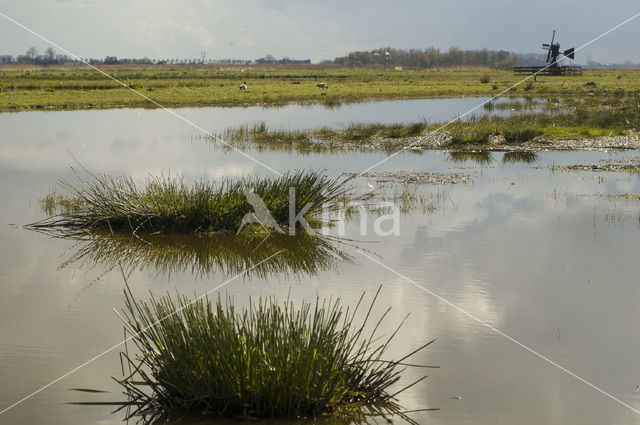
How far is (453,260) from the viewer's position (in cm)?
1026

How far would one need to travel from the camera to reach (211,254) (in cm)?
1070

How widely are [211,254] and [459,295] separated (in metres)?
3.91

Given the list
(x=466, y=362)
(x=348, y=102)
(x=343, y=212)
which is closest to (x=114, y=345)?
(x=466, y=362)

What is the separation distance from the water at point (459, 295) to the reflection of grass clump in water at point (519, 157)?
13.5 feet

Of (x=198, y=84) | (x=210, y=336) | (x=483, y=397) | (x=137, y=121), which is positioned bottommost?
(x=483, y=397)

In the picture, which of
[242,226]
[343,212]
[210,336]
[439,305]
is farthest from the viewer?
[343,212]

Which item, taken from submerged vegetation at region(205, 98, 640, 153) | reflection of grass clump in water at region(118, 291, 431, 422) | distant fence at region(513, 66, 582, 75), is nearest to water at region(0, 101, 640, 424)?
reflection of grass clump in water at region(118, 291, 431, 422)

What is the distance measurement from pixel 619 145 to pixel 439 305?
18552mm

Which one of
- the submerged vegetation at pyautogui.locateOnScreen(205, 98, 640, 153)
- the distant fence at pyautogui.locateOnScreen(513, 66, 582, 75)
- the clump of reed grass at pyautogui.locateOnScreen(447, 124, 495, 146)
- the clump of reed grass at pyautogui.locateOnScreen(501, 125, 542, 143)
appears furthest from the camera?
the distant fence at pyautogui.locateOnScreen(513, 66, 582, 75)

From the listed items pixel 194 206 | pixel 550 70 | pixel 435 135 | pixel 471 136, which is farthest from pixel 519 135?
pixel 550 70

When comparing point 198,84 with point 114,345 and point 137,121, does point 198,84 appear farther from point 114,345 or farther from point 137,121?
point 114,345

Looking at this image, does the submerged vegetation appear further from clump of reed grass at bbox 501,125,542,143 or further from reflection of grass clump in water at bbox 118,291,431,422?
reflection of grass clump in water at bbox 118,291,431,422

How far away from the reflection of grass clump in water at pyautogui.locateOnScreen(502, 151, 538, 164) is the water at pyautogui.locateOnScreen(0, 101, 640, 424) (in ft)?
13.5

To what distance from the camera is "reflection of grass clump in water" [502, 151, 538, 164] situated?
21344 millimetres
